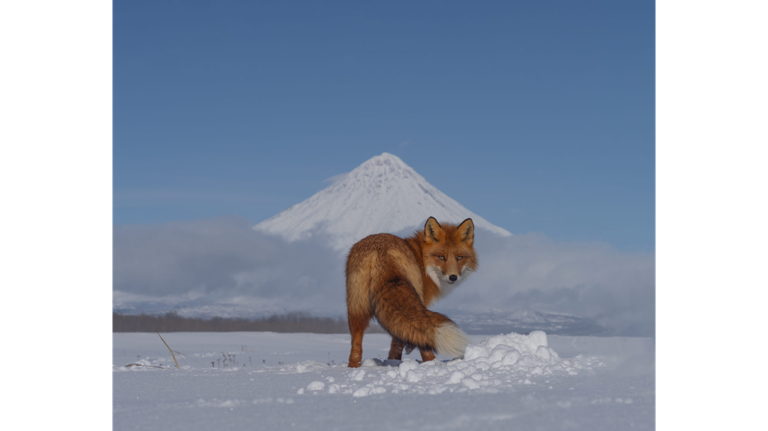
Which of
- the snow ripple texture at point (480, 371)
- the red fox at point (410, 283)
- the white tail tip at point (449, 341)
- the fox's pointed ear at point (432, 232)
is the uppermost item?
the fox's pointed ear at point (432, 232)

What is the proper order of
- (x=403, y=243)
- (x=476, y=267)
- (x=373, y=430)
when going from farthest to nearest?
(x=476, y=267), (x=403, y=243), (x=373, y=430)

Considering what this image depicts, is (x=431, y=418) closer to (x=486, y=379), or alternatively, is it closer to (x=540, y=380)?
(x=486, y=379)

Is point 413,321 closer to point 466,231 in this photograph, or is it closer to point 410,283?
point 410,283

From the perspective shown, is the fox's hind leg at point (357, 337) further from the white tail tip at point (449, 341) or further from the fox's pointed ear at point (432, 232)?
the fox's pointed ear at point (432, 232)

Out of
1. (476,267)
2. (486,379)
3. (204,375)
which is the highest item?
(476,267)

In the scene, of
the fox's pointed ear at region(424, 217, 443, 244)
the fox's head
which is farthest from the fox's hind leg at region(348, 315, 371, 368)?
the fox's pointed ear at region(424, 217, 443, 244)

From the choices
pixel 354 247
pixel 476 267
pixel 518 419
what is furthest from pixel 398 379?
pixel 476 267

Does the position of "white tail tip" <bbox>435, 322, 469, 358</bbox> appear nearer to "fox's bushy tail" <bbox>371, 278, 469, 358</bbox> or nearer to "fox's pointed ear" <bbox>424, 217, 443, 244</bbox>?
"fox's bushy tail" <bbox>371, 278, 469, 358</bbox>

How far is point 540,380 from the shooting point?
5.16 meters

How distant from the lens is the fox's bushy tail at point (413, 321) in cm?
594

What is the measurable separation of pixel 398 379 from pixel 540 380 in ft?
4.98

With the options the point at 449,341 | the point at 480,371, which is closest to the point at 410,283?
the point at 449,341

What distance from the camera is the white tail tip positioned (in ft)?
19.3

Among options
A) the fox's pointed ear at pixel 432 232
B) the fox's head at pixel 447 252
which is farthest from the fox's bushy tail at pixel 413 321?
the fox's pointed ear at pixel 432 232
